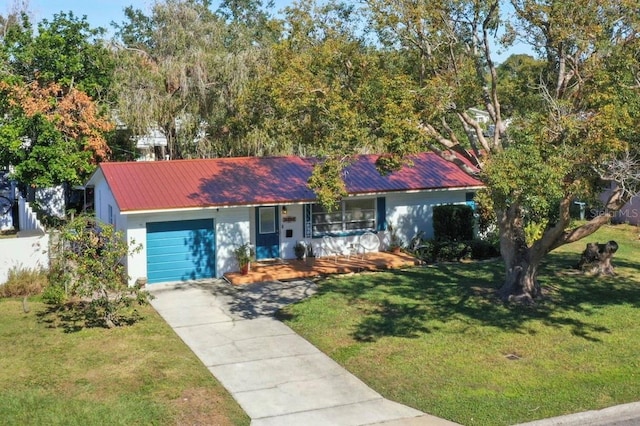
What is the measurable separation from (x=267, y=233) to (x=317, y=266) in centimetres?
198

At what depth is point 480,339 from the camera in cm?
1424

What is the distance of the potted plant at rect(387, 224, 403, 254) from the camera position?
75.9ft

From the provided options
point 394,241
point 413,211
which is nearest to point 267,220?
point 394,241

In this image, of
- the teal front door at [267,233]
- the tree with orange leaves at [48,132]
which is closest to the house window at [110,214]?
the tree with orange leaves at [48,132]

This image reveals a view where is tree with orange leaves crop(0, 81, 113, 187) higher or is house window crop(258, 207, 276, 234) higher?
tree with orange leaves crop(0, 81, 113, 187)

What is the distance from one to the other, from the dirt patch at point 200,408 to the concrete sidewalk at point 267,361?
0.41m

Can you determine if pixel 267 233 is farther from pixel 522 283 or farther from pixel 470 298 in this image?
pixel 522 283

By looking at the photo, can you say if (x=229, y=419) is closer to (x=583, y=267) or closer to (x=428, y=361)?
(x=428, y=361)

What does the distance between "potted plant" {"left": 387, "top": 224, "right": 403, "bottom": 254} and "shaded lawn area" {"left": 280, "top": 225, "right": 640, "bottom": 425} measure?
8.02ft

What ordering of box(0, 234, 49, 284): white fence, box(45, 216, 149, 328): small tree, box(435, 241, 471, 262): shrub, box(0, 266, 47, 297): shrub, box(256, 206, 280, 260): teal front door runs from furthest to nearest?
box(435, 241, 471, 262): shrub, box(256, 206, 280, 260): teal front door, box(0, 234, 49, 284): white fence, box(0, 266, 47, 297): shrub, box(45, 216, 149, 328): small tree

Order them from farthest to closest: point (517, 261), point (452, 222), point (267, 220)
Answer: point (452, 222) < point (267, 220) < point (517, 261)

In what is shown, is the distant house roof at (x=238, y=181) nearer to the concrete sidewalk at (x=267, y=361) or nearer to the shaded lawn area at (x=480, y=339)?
the concrete sidewalk at (x=267, y=361)

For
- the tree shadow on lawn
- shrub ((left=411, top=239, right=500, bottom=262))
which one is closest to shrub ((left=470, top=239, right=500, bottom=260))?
shrub ((left=411, top=239, right=500, bottom=262))

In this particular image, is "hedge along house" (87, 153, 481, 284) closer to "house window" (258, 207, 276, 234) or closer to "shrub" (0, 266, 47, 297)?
"house window" (258, 207, 276, 234)
